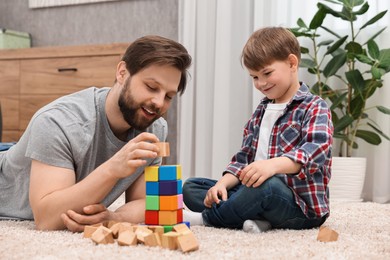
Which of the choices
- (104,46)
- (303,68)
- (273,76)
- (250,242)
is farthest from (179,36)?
(250,242)

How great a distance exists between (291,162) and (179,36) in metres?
1.83

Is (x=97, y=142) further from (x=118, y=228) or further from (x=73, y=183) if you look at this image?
(x=118, y=228)

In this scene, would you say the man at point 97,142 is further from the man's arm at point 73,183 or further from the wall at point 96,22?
the wall at point 96,22

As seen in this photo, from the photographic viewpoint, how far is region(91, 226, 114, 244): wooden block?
1.18 m

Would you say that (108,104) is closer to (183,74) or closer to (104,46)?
(183,74)

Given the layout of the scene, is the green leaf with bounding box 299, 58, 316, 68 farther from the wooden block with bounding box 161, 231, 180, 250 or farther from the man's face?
the wooden block with bounding box 161, 231, 180, 250

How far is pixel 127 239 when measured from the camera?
1.17m

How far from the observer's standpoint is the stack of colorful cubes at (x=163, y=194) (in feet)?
4.24

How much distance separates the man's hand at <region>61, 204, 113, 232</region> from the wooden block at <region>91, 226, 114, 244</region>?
0.49 ft

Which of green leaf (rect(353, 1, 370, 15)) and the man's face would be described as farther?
green leaf (rect(353, 1, 370, 15))

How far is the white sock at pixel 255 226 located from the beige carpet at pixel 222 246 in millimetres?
26

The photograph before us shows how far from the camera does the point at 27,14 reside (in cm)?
363

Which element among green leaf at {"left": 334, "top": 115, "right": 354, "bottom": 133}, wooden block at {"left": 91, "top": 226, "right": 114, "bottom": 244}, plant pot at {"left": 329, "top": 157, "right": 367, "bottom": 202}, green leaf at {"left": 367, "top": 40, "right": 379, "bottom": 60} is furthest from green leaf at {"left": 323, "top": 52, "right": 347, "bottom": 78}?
wooden block at {"left": 91, "top": 226, "right": 114, "bottom": 244}

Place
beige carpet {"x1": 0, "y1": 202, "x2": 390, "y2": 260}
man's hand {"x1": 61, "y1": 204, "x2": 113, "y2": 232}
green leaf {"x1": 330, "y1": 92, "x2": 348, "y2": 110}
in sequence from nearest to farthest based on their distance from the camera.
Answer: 1. beige carpet {"x1": 0, "y1": 202, "x2": 390, "y2": 260}
2. man's hand {"x1": 61, "y1": 204, "x2": 113, "y2": 232}
3. green leaf {"x1": 330, "y1": 92, "x2": 348, "y2": 110}
